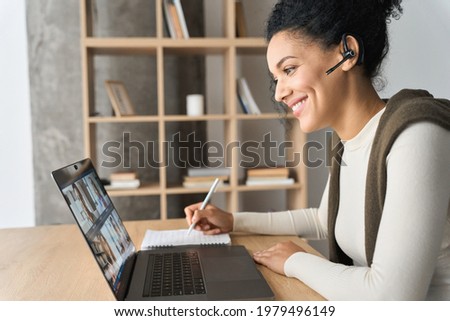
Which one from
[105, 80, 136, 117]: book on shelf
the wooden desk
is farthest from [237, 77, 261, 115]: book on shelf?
the wooden desk

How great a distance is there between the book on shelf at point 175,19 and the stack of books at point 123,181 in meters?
0.78

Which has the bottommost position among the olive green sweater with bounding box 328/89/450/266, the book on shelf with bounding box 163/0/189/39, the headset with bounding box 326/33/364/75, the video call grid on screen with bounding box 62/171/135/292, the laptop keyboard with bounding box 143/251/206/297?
the laptop keyboard with bounding box 143/251/206/297

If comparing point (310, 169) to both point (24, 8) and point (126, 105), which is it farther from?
point (24, 8)

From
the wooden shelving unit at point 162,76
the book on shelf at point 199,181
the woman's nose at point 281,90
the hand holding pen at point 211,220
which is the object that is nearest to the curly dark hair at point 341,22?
the woman's nose at point 281,90

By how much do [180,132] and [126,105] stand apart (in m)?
0.40

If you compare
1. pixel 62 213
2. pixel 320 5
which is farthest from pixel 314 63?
pixel 62 213

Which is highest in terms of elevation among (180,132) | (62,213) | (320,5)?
(320,5)

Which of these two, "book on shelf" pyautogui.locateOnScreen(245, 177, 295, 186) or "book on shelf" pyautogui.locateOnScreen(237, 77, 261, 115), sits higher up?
"book on shelf" pyautogui.locateOnScreen(237, 77, 261, 115)

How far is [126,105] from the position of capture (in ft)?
8.00

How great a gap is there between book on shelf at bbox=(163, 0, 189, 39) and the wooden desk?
4.11 ft

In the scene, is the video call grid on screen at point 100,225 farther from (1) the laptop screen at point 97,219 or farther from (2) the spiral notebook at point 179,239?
(2) the spiral notebook at point 179,239

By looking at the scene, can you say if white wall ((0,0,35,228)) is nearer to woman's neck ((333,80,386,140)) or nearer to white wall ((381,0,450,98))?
white wall ((381,0,450,98))

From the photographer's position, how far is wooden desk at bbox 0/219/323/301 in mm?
862

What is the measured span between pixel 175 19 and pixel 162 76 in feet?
1.01
